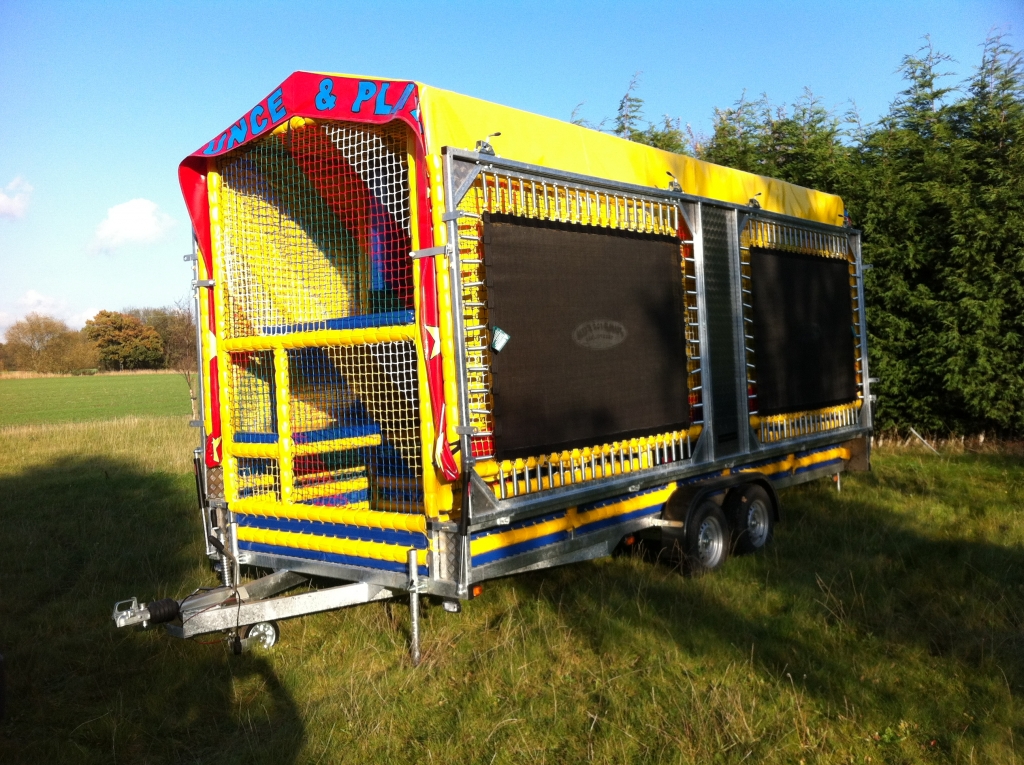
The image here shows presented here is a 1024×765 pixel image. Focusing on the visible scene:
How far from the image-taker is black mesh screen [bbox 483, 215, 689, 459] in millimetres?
5039

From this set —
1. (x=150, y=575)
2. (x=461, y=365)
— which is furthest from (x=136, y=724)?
(x=150, y=575)

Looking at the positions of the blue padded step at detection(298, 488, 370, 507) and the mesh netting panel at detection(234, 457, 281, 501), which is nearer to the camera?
the blue padded step at detection(298, 488, 370, 507)

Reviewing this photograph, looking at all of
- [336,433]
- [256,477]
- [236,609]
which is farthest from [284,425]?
[236,609]

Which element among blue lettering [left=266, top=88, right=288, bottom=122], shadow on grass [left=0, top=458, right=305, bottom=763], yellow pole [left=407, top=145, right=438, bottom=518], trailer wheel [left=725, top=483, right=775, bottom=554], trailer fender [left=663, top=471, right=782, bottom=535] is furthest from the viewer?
trailer wheel [left=725, top=483, right=775, bottom=554]

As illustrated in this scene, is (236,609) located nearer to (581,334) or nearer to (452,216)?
(452,216)

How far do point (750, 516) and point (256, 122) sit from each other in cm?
469

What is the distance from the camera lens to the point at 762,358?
759 centimetres

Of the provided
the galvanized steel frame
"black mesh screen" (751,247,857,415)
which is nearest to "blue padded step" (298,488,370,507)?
the galvanized steel frame

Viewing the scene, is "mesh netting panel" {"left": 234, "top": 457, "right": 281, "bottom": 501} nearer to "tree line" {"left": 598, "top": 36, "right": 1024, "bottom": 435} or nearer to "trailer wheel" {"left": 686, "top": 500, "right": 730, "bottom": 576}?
"trailer wheel" {"left": 686, "top": 500, "right": 730, "bottom": 576}

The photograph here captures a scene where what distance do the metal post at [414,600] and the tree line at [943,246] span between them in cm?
852

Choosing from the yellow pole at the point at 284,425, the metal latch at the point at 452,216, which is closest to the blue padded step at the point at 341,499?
the yellow pole at the point at 284,425

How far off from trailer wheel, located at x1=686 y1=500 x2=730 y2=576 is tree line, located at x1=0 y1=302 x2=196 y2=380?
72044 millimetres

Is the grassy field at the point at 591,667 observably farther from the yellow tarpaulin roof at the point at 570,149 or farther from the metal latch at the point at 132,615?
the yellow tarpaulin roof at the point at 570,149

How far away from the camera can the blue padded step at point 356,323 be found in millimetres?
5166
